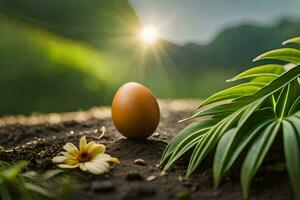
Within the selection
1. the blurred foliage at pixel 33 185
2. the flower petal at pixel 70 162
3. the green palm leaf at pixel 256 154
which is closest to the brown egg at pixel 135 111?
the flower petal at pixel 70 162

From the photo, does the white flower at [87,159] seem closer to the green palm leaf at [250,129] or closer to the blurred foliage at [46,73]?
the green palm leaf at [250,129]

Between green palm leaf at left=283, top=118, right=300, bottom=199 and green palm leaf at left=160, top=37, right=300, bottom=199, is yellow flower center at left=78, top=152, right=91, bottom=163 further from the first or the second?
green palm leaf at left=283, top=118, right=300, bottom=199

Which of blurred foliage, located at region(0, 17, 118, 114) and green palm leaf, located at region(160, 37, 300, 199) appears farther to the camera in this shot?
blurred foliage, located at region(0, 17, 118, 114)

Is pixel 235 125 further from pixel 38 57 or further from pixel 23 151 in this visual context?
pixel 38 57

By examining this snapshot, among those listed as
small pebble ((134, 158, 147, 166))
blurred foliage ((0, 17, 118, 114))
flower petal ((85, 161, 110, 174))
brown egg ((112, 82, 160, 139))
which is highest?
blurred foliage ((0, 17, 118, 114))

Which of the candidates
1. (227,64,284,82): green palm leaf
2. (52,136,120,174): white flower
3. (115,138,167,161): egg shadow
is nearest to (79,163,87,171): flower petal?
(52,136,120,174): white flower
